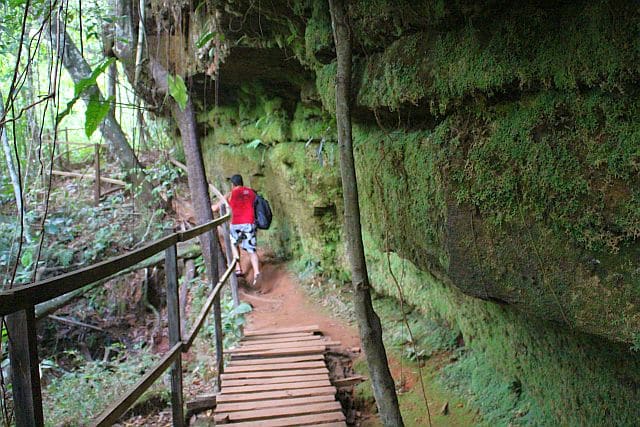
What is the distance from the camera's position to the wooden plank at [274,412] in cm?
402

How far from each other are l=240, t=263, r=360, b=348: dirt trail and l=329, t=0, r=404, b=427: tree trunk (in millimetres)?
3055

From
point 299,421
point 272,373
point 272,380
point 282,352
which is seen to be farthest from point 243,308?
point 299,421

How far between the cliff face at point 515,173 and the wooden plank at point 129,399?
186cm

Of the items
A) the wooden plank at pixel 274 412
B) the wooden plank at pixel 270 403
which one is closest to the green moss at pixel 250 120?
the wooden plank at pixel 270 403

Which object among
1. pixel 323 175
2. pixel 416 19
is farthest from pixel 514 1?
pixel 323 175

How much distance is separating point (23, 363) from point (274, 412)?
102 inches

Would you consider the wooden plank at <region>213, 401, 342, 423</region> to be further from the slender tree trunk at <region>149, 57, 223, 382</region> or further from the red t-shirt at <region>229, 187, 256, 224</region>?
the red t-shirt at <region>229, 187, 256, 224</region>

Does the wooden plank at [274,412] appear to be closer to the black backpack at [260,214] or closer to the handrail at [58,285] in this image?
the handrail at [58,285]

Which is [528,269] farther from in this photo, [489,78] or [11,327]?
[11,327]

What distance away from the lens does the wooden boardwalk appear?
4.02m

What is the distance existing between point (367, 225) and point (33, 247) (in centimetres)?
741

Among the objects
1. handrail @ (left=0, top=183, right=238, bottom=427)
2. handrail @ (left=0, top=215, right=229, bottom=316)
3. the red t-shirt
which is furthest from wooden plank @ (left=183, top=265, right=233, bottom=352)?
the red t-shirt

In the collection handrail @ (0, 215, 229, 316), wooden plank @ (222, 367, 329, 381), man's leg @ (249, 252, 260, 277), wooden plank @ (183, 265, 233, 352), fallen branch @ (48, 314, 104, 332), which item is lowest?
fallen branch @ (48, 314, 104, 332)

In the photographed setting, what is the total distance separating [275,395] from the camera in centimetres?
437
